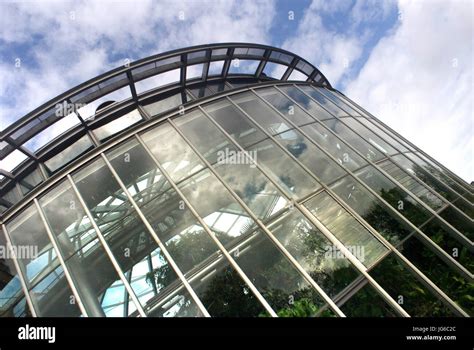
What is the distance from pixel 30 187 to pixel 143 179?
219 inches

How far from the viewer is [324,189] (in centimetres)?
882

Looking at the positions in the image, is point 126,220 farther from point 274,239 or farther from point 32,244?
point 274,239

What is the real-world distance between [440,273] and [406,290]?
1301 mm

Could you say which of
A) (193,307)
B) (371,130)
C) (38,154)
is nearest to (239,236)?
(193,307)

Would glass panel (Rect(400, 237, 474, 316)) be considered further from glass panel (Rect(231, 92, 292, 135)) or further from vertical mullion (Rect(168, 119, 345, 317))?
glass panel (Rect(231, 92, 292, 135))

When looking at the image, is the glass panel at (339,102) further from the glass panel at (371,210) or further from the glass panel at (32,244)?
the glass panel at (32,244)

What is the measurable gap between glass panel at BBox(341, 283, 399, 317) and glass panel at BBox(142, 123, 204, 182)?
19.0ft

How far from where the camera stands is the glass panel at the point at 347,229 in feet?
24.0

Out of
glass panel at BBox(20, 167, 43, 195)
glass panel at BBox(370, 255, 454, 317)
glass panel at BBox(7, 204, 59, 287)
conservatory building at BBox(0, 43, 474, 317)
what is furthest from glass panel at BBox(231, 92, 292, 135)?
glass panel at BBox(20, 167, 43, 195)

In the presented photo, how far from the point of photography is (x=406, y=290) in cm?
676

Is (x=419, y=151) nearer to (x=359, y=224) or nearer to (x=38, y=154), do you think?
(x=359, y=224)

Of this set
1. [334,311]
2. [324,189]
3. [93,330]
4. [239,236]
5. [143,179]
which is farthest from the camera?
[143,179]

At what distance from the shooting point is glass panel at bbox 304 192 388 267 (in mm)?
7313

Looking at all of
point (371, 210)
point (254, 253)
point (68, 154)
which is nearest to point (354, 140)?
point (371, 210)
